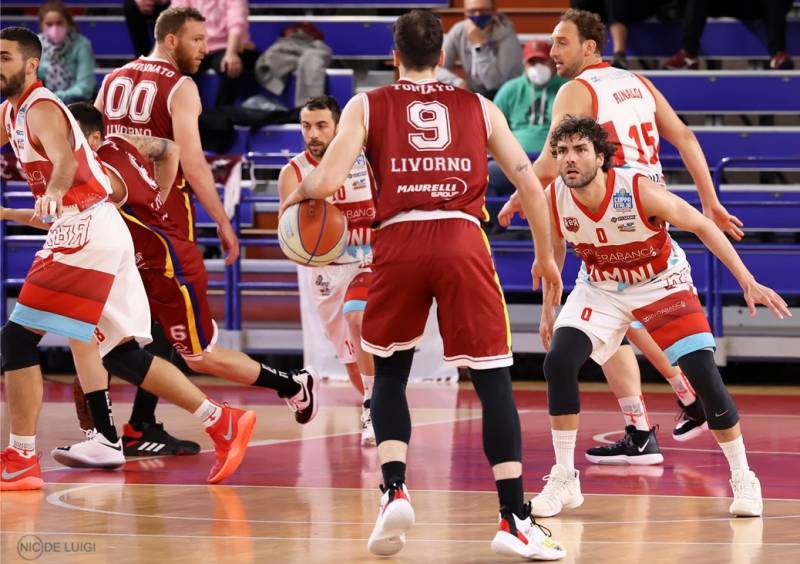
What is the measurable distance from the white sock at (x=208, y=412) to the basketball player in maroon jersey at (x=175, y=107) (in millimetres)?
471

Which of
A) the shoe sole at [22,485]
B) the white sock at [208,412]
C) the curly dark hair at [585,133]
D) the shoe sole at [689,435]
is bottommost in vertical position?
the shoe sole at [689,435]

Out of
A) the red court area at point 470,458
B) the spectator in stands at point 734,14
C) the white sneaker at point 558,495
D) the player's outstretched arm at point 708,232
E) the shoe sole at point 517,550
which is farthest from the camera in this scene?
the spectator in stands at point 734,14

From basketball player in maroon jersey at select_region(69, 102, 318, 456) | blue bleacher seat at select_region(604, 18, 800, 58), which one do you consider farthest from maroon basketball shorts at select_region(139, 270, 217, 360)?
blue bleacher seat at select_region(604, 18, 800, 58)

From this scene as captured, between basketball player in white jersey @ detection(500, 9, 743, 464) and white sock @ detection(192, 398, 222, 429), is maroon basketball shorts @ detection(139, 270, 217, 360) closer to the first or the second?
white sock @ detection(192, 398, 222, 429)

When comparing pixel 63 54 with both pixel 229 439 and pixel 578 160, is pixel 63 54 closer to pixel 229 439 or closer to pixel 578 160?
pixel 229 439

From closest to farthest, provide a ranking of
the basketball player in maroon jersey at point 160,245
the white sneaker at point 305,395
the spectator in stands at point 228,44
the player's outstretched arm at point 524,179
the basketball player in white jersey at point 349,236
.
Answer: the player's outstretched arm at point 524,179
the basketball player in maroon jersey at point 160,245
the white sneaker at point 305,395
the basketball player in white jersey at point 349,236
the spectator in stands at point 228,44

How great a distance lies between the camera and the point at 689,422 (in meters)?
7.42

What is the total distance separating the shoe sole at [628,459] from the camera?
6672 mm

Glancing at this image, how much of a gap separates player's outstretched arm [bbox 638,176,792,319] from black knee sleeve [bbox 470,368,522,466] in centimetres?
115

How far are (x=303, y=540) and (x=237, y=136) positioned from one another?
7785 millimetres

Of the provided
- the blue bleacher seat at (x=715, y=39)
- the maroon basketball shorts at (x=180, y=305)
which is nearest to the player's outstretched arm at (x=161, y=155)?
the maroon basketball shorts at (x=180, y=305)

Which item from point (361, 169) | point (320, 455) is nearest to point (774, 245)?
point (361, 169)

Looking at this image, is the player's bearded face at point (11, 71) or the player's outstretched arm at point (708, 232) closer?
the player's outstretched arm at point (708, 232)

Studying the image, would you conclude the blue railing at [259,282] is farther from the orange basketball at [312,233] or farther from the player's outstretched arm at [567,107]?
the orange basketball at [312,233]
